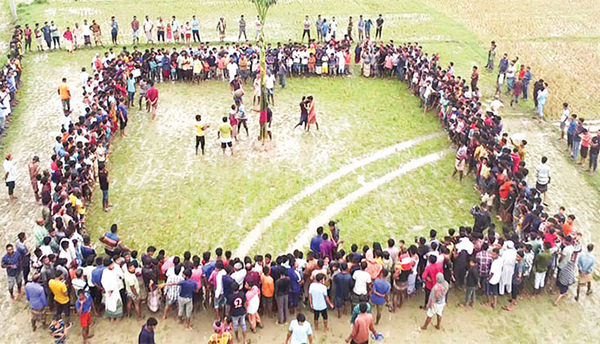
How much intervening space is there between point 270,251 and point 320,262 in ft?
8.62

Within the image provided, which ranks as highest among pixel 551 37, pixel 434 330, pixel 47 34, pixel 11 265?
pixel 47 34

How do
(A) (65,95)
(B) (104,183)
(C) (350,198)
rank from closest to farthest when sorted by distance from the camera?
(B) (104,183) < (C) (350,198) < (A) (65,95)

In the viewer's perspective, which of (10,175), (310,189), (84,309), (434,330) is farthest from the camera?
(310,189)

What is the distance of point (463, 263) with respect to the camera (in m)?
12.2

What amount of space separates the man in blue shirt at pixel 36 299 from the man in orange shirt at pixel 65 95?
1050 centimetres

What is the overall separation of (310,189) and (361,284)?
17.7 feet

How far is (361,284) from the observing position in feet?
38.0

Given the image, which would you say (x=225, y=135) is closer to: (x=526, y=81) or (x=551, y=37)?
(x=526, y=81)

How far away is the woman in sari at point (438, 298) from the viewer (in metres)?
11.3

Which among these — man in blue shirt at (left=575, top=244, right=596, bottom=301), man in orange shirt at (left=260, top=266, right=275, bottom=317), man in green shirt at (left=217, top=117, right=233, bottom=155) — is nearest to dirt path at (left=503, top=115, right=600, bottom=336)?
man in blue shirt at (left=575, top=244, right=596, bottom=301)

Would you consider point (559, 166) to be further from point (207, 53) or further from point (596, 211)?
point (207, 53)

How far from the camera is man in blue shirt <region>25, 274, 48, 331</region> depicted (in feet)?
36.4

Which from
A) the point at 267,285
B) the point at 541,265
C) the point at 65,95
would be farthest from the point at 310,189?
the point at 65,95

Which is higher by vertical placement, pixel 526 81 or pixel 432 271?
pixel 526 81
